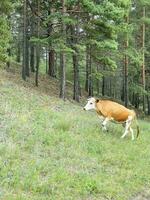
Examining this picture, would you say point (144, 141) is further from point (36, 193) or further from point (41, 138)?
point (36, 193)

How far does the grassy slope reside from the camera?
11195 mm

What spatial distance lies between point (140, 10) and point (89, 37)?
12.0m

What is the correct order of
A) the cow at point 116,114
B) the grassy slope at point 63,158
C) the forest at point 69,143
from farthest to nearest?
1. the cow at point 116,114
2. the forest at point 69,143
3. the grassy slope at point 63,158

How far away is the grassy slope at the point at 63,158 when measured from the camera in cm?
1119

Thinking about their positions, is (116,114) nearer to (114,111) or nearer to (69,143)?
(114,111)

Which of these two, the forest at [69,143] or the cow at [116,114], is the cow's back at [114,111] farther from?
the forest at [69,143]

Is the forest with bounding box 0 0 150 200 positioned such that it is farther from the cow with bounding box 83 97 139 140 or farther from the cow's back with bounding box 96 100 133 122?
the cow's back with bounding box 96 100 133 122

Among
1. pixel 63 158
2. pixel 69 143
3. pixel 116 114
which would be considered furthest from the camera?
pixel 116 114

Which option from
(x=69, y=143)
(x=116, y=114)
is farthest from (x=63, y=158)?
(x=116, y=114)

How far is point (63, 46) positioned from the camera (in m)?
27.5

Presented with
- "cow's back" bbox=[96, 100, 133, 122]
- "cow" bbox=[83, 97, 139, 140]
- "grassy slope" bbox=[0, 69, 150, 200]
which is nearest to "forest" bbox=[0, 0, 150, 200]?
"grassy slope" bbox=[0, 69, 150, 200]

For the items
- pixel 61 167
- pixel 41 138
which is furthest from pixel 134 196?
pixel 41 138

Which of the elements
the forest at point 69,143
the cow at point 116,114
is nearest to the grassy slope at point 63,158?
the forest at point 69,143

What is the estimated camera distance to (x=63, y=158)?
45.7ft
